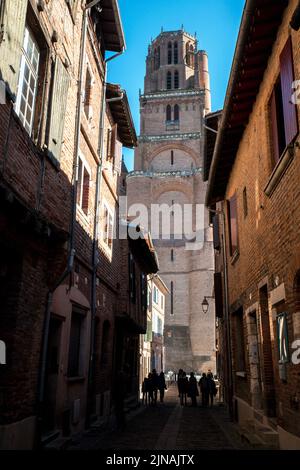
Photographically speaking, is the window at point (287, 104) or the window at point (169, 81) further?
the window at point (169, 81)

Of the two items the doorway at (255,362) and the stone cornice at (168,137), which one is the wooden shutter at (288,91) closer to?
the doorway at (255,362)

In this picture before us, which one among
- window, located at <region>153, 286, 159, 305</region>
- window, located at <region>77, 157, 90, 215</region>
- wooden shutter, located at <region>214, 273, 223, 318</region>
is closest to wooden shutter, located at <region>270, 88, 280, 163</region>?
window, located at <region>77, 157, 90, 215</region>

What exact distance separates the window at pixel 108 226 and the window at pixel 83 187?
1.95 m

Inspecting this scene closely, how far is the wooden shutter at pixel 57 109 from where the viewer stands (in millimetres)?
8062

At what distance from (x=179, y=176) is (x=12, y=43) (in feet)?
157

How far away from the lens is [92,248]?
11562mm

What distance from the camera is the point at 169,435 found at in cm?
1063

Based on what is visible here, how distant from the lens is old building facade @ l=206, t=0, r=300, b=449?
6.23 metres

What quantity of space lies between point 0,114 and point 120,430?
8.33 meters

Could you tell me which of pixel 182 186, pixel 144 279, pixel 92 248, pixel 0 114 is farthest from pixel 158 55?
pixel 0 114

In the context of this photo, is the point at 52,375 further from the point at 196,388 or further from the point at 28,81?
the point at 196,388

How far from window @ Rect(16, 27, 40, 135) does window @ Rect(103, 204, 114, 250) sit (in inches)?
237

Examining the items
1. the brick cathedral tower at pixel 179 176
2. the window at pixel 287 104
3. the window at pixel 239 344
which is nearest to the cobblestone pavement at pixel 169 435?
the window at pixel 239 344

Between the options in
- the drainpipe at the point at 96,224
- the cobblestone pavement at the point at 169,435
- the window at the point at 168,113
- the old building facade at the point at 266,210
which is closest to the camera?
the old building facade at the point at 266,210
